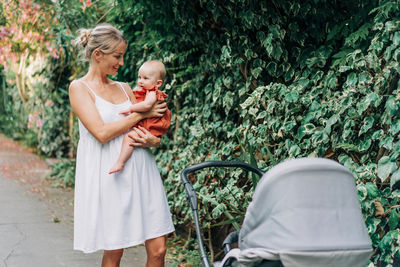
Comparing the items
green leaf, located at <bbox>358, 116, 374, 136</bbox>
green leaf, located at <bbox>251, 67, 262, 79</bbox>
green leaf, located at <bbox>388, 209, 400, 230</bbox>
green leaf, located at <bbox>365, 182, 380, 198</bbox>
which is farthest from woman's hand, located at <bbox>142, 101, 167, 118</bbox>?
green leaf, located at <bbox>388, 209, 400, 230</bbox>

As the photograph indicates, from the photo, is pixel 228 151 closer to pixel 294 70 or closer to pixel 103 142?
pixel 294 70

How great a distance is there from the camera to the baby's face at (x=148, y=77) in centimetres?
341

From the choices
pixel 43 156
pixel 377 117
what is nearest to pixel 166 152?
pixel 377 117

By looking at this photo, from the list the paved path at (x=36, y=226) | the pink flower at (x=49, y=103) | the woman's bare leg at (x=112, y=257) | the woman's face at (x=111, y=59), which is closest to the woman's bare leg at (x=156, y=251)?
the woman's bare leg at (x=112, y=257)

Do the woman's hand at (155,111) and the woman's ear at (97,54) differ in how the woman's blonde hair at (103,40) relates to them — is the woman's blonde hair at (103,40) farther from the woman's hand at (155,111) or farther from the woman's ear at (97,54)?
the woman's hand at (155,111)

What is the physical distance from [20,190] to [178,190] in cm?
399

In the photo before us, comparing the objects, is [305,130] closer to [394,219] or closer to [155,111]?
[394,219]

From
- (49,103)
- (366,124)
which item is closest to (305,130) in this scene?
(366,124)

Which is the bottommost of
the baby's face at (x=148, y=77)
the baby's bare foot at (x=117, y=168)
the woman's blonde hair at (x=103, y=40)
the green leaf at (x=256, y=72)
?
the baby's bare foot at (x=117, y=168)

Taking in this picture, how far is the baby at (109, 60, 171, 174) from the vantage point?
3.29 m

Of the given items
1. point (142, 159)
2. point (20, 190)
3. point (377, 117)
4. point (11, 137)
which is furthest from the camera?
point (11, 137)

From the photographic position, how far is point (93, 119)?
3.22m

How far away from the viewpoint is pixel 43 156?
11.6 metres

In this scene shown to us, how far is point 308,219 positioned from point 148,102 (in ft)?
4.79
